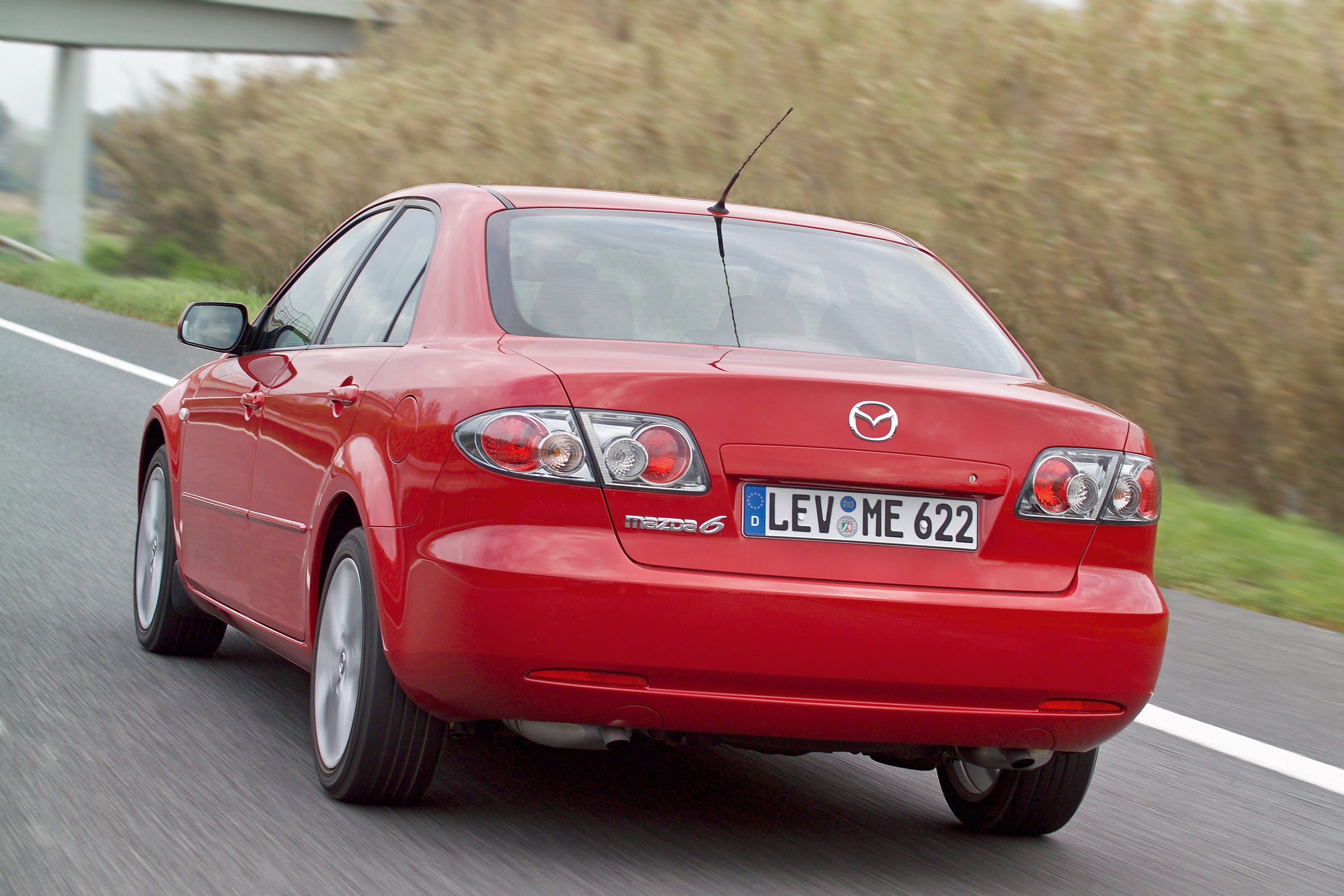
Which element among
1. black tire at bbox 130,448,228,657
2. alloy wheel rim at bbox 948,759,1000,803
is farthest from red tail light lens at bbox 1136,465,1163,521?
black tire at bbox 130,448,228,657

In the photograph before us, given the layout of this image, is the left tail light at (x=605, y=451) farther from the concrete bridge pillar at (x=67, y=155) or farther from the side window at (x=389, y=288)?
the concrete bridge pillar at (x=67, y=155)

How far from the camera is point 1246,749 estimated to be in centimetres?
559

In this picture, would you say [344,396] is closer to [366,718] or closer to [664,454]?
[366,718]

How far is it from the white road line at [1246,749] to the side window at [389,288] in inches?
110

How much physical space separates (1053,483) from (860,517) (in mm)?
497

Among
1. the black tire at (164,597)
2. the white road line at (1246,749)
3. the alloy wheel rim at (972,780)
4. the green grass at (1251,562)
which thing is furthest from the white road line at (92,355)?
the alloy wheel rim at (972,780)

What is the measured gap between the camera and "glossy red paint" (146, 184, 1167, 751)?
3.62 meters

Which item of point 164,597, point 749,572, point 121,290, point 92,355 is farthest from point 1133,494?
point 121,290

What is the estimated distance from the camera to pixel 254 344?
5.65 metres

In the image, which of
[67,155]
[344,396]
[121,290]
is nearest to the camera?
[344,396]

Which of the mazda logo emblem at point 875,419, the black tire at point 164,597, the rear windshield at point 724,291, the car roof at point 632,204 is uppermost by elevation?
the car roof at point 632,204

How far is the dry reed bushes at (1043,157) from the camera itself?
40.9 ft

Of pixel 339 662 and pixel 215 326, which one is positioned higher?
pixel 215 326

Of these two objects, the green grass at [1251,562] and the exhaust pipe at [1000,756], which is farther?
the green grass at [1251,562]
